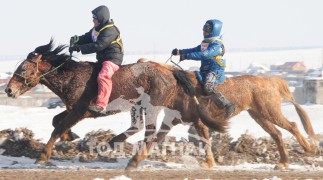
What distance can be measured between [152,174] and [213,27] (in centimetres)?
300

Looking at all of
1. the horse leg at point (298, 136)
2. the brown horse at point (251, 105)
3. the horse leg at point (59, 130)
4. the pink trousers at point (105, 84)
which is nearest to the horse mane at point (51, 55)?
the pink trousers at point (105, 84)

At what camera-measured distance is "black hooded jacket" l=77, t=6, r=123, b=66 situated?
35.8ft

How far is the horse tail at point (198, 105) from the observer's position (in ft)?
36.2

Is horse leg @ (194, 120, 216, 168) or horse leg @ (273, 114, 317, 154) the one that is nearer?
horse leg @ (194, 120, 216, 168)

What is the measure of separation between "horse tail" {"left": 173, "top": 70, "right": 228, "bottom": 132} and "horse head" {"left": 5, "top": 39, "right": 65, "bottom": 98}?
224 centimetres

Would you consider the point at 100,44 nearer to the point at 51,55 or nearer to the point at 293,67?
the point at 51,55

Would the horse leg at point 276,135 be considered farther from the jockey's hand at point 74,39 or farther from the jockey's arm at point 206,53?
the jockey's hand at point 74,39

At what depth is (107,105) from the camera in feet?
35.6

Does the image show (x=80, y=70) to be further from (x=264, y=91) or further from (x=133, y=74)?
(x=264, y=91)

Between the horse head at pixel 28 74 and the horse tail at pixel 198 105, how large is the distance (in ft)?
7.35

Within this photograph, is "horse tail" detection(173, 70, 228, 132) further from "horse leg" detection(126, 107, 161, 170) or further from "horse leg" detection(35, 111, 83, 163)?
"horse leg" detection(35, 111, 83, 163)

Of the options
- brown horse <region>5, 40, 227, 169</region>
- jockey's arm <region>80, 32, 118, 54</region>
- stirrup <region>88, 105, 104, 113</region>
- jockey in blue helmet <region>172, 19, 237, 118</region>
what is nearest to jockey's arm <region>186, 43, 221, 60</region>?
jockey in blue helmet <region>172, 19, 237, 118</region>

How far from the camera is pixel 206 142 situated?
462 inches

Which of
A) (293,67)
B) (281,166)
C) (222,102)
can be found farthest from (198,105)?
(293,67)
